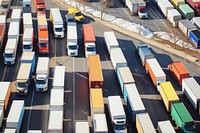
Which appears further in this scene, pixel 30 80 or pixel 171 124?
pixel 30 80

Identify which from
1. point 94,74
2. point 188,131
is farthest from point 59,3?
point 188,131

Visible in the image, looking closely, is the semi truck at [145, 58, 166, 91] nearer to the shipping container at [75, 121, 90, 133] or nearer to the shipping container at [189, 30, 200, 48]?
the shipping container at [189, 30, 200, 48]

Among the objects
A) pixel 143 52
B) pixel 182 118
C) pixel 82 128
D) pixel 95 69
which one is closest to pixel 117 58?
pixel 143 52

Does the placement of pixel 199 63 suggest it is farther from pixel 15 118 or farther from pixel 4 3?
pixel 4 3

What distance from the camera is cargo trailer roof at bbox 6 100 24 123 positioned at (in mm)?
43000

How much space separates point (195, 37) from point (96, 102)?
25.0m

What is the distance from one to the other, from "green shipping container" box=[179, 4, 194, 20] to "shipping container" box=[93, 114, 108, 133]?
34.7 meters

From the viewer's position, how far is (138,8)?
73.9 meters

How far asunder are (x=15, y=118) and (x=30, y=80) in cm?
1058

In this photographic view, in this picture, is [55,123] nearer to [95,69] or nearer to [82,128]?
[82,128]

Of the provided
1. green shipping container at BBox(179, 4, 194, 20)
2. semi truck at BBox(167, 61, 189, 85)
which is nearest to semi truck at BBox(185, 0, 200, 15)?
green shipping container at BBox(179, 4, 194, 20)

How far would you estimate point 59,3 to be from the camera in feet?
264

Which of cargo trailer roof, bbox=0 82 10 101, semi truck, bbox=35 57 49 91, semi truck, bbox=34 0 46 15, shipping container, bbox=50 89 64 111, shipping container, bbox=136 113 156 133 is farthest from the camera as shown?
semi truck, bbox=34 0 46 15

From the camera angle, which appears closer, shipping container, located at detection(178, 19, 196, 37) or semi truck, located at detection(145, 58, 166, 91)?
semi truck, located at detection(145, 58, 166, 91)
